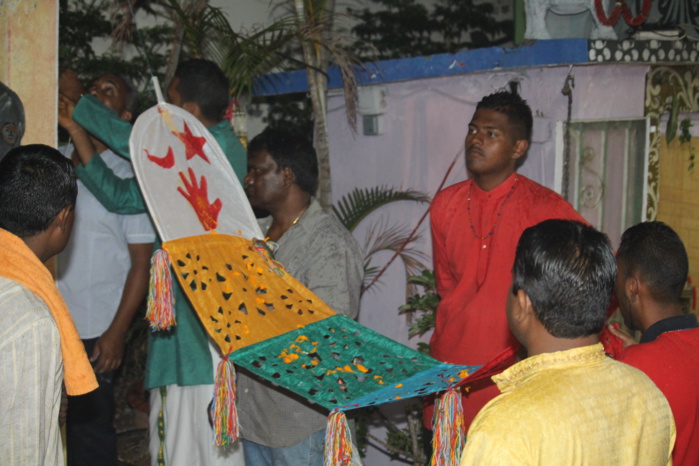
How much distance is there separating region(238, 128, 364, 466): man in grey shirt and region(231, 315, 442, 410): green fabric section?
0.22 m

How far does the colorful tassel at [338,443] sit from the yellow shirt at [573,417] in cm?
80

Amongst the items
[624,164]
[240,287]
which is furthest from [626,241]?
[624,164]

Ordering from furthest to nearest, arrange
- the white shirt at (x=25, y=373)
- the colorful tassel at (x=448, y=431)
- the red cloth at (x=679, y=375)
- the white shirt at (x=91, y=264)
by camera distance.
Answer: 1. the white shirt at (x=91, y=264)
2. the colorful tassel at (x=448, y=431)
3. the red cloth at (x=679, y=375)
4. the white shirt at (x=25, y=373)

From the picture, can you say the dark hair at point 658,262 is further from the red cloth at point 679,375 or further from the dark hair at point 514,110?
the dark hair at point 514,110

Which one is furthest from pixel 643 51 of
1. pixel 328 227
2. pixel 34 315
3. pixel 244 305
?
pixel 34 315

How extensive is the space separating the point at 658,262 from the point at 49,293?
1.90 metres

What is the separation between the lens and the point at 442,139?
4805mm

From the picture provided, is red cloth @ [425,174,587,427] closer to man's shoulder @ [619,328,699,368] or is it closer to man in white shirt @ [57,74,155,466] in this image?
man's shoulder @ [619,328,699,368]

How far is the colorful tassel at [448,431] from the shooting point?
7.77ft

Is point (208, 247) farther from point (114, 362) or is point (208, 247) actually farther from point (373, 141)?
point (373, 141)

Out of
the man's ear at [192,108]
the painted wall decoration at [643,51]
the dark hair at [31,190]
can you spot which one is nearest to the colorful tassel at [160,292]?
the dark hair at [31,190]

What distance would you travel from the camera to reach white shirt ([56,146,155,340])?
11.9 feet

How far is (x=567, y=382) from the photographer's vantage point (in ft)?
5.62

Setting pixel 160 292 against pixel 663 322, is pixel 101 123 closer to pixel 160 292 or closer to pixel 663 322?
pixel 160 292
